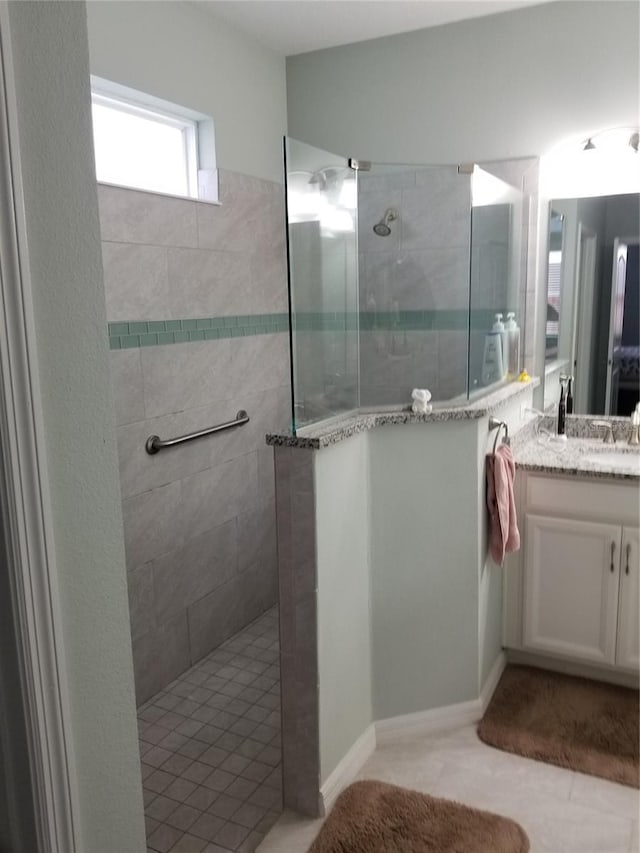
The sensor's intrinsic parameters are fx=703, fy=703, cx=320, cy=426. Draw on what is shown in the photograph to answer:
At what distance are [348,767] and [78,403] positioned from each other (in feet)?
5.62

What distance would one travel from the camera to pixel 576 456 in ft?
9.12

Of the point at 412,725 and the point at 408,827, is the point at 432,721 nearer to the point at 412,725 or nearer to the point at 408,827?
the point at 412,725

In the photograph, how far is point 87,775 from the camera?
3.35ft

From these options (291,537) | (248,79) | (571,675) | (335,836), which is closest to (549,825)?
(335,836)

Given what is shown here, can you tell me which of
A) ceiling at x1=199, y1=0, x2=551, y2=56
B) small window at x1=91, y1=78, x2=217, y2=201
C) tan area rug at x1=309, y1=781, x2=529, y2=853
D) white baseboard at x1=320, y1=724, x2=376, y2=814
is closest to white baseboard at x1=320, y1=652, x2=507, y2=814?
white baseboard at x1=320, y1=724, x2=376, y2=814

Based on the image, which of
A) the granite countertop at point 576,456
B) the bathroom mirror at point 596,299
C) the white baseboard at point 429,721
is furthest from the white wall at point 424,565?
the bathroom mirror at point 596,299

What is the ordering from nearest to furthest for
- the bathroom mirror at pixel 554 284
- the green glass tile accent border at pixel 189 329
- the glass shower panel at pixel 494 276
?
the green glass tile accent border at pixel 189 329 < the glass shower panel at pixel 494 276 < the bathroom mirror at pixel 554 284

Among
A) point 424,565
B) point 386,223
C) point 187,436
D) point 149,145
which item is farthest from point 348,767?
point 149,145

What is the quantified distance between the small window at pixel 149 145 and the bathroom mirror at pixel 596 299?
1.50 m

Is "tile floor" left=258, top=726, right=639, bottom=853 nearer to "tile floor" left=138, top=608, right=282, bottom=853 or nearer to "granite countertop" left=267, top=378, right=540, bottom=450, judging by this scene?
"tile floor" left=138, top=608, right=282, bottom=853

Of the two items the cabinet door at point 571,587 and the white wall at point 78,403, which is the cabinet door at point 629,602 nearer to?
the cabinet door at point 571,587

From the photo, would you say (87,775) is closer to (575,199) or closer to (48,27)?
(48,27)

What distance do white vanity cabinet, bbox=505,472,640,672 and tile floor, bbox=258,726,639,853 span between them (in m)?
0.52

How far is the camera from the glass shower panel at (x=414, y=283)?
7.73ft
